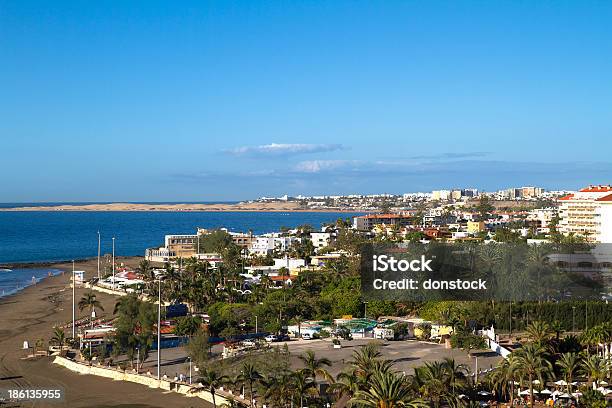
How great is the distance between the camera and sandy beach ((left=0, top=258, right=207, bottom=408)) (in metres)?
26.7

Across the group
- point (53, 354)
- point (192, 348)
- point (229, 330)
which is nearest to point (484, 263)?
point (229, 330)

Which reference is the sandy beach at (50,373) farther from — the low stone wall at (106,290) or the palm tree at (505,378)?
the palm tree at (505,378)

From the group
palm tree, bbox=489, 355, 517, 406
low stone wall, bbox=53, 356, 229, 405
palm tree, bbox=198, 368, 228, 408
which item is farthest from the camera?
low stone wall, bbox=53, 356, 229, 405

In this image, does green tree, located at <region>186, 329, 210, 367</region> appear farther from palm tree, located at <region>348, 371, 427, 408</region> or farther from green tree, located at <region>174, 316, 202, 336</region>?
palm tree, located at <region>348, 371, 427, 408</region>

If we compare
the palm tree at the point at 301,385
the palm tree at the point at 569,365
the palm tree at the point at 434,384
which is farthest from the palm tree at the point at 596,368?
the palm tree at the point at 301,385

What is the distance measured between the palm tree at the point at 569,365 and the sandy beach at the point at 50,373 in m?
13.7

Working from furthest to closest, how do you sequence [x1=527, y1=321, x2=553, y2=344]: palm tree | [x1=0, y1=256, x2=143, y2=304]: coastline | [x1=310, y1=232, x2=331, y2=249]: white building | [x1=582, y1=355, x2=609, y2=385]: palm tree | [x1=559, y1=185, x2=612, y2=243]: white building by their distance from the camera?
[x1=310, y1=232, x2=331, y2=249]: white building < [x1=0, y1=256, x2=143, y2=304]: coastline < [x1=559, y1=185, x2=612, y2=243]: white building < [x1=527, y1=321, x2=553, y2=344]: palm tree < [x1=582, y1=355, x2=609, y2=385]: palm tree

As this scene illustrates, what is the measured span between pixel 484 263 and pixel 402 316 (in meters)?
6.69

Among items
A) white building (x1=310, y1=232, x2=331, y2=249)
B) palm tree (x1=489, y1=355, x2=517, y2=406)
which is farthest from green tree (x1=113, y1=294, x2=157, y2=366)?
white building (x1=310, y1=232, x2=331, y2=249)

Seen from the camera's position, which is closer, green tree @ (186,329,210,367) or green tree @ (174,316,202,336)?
green tree @ (186,329,210,367)

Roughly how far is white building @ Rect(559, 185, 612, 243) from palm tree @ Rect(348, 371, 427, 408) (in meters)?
66.9

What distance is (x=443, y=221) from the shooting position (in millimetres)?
126938

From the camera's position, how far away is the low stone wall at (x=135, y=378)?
2698cm

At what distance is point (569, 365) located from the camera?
26406 millimetres
